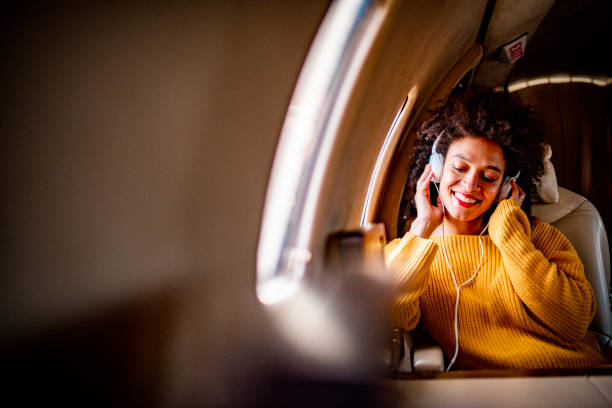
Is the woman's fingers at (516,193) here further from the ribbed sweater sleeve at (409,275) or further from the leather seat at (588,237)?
the ribbed sweater sleeve at (409,275)

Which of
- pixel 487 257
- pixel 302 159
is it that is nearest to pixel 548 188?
pixel 487 257

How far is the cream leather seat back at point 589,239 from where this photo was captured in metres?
1.16

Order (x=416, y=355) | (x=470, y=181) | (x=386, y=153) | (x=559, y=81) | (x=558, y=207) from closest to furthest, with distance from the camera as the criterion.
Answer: (x=416, y=355) < (x=470, y=181) < (x=386, y=153) < (x=558, y=207) < (x=559, y=81)

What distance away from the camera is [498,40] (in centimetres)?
170

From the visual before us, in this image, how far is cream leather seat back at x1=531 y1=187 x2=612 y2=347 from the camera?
45.5 inches

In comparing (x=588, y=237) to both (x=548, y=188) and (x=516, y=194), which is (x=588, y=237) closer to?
(x=548, y=188)

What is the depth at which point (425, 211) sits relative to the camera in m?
1.10

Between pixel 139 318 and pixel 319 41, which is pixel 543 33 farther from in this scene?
pixel 139 318

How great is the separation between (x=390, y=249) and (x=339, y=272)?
1.85ft

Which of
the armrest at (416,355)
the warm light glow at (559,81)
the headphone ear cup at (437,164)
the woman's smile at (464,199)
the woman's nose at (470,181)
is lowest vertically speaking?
→ the armrest at (416,355)

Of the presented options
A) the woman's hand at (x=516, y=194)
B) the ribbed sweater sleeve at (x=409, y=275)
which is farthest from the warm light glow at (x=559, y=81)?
the ribbed sweater sleeve at (x=409, y=275)

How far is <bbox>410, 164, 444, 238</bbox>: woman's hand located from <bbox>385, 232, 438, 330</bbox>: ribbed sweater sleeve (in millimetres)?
85

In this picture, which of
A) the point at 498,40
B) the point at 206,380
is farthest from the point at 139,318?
the point at 498,40

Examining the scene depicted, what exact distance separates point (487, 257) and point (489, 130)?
39 centimetres
